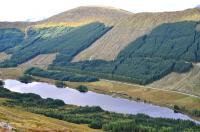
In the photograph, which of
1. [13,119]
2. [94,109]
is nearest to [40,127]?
[13,119]

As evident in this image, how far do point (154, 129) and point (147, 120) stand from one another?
20630 mm

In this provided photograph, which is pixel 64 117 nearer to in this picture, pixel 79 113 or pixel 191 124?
pixel 79 113

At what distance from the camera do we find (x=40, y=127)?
114 m

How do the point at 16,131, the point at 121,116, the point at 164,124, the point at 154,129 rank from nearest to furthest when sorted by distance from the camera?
1. the point at 16,131
2. the point at 154,129
3. the point at 164,124
4. the point at 121,116

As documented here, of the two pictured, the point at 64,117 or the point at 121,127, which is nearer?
the point at 121,127

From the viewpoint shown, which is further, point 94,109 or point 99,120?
point 94,109

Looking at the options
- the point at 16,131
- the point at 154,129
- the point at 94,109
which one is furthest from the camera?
the point at 94,109

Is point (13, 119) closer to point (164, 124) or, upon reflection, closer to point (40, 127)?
point (40, 127)

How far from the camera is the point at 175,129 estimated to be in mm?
152125

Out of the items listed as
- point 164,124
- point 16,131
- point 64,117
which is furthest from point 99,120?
point 16,131

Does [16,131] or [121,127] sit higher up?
[16,131]

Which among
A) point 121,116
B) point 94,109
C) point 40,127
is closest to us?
point 40,127

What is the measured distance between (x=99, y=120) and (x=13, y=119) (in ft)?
163

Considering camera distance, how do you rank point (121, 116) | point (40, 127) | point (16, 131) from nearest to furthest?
point (16, 131)
point (40, 127)
point (121, 116)
